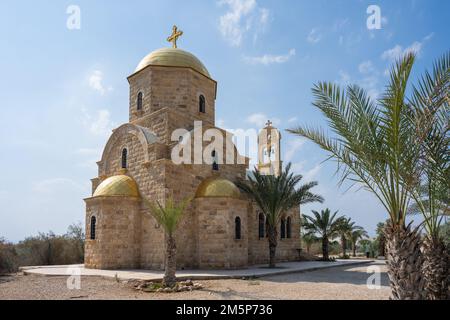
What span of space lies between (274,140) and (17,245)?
1502 centimetres

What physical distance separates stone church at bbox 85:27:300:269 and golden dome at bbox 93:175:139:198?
0.13 feet

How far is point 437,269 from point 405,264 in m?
1.95

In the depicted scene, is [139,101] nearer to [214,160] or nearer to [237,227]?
[214,160]

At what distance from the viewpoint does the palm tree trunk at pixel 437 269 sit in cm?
692

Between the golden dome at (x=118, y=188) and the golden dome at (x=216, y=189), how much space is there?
2.60 m

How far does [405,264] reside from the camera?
5.57 meters

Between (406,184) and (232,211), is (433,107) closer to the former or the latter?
(406,184)

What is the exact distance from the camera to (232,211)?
46.6ft

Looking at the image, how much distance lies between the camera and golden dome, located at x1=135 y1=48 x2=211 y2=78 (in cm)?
1631

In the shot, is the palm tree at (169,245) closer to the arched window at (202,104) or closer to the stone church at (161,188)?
the stone church at (161,188)

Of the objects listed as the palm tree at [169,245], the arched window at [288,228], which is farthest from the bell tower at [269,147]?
the palm tree at [169,245]

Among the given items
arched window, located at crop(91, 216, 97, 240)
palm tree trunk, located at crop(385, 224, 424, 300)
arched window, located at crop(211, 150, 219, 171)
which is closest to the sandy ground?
palm tree trunk, located at crop(385, 224, 424, 300)

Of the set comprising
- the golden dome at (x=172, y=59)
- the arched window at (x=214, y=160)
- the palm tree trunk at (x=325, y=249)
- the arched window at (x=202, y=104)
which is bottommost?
the palm tree trunk at (x=325, y=249)

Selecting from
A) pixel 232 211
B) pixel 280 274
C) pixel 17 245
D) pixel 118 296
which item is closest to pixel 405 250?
pixel 118 296
